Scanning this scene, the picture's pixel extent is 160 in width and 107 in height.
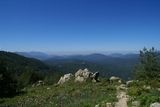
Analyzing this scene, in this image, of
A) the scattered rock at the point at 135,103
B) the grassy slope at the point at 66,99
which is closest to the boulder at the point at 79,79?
the grassy slope at the point at 66,99

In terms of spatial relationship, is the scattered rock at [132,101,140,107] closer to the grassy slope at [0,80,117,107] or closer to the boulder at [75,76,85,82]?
the grassy slope at [0,80,117,107]

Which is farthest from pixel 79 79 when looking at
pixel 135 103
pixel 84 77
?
pixel 135 103

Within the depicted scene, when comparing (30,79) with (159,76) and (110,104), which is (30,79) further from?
(110,104)

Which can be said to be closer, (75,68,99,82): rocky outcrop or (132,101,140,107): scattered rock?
(132,101,140,107): scattered rock

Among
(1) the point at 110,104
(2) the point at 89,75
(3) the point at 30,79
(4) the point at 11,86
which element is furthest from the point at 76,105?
(3) the point at 30,79

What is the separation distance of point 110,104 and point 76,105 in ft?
12.8

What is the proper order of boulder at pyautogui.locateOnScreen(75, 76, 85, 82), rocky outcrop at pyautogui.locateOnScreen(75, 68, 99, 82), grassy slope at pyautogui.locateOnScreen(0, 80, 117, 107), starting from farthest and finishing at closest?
rocky outcrop at pyautogui.locateOnScreen(75, 68, 99, 82)
boulder at pyautogui.locateOnScreen(75, 76, 85, 82)
grassy slope at pyautogui.locateOnScreen(0, 80, 117, 107)

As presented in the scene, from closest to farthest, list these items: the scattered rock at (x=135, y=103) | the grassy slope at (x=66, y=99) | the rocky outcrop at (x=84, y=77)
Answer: the scattered rock at (x=135, y=103) < the grassy slope at (x=66, y=99) < the rocky outcrop at (x=84, y=77)

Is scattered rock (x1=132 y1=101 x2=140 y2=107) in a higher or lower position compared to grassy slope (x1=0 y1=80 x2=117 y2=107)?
higher

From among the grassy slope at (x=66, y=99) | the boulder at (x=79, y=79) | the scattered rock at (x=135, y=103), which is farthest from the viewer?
the boulder at (x=79, y=79)

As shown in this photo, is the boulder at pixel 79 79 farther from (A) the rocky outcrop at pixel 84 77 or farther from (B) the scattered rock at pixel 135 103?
(B) the scattered rock at pixel 135 103

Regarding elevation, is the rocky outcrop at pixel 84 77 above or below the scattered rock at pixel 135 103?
below

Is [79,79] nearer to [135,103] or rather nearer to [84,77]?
[84,77]

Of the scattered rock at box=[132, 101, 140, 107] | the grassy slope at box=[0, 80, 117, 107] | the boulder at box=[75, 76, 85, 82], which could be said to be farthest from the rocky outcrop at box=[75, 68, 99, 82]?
the scattered rock at box=[132, 101, 140, 107]
